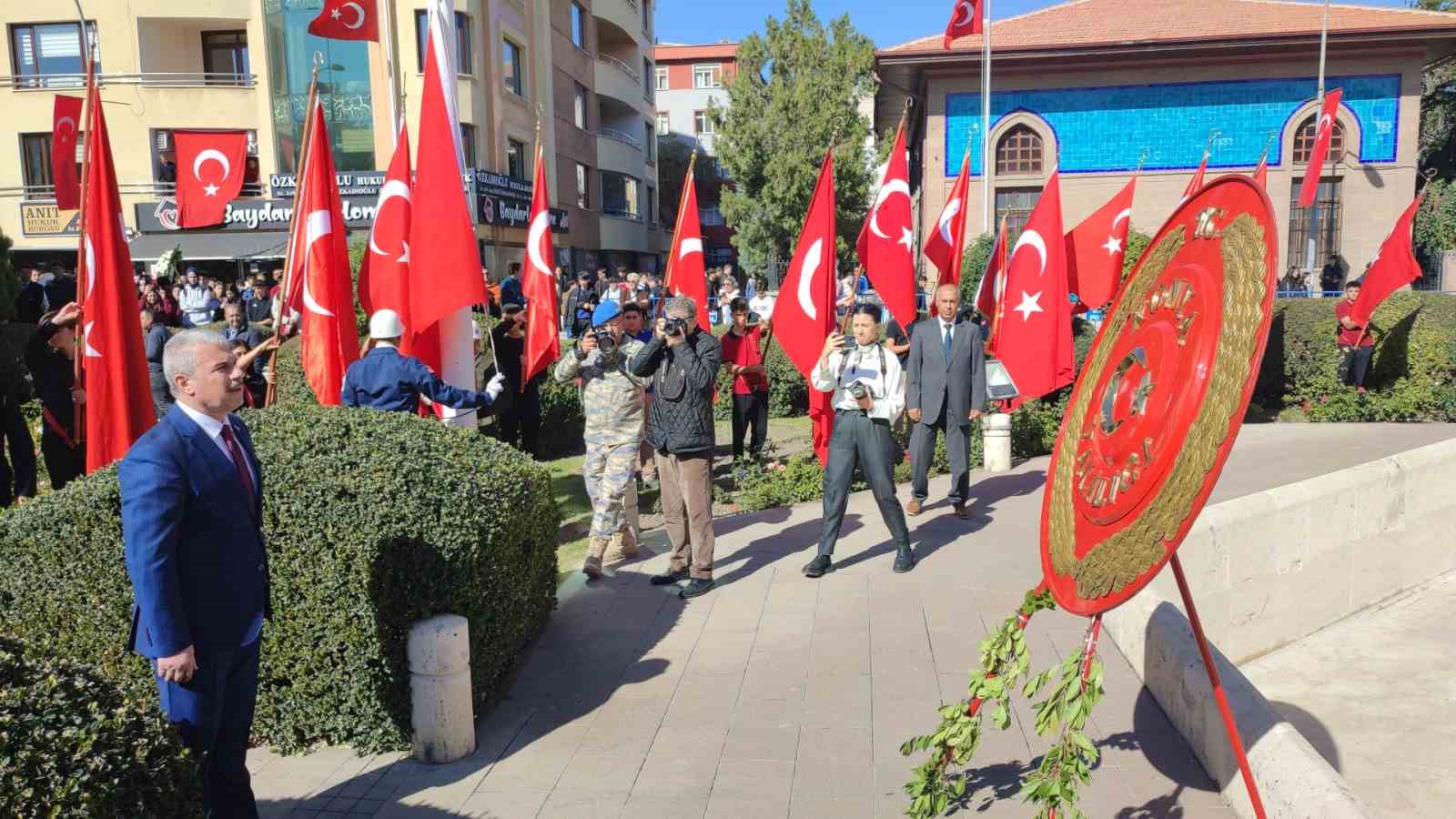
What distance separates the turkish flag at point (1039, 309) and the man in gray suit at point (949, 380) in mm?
1595

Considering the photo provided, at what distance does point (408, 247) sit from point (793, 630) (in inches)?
150

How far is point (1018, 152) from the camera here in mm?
28234

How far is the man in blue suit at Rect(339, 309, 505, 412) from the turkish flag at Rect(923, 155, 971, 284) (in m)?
5.61

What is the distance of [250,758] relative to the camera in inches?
176

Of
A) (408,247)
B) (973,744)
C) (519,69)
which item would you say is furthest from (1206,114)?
(973,744)

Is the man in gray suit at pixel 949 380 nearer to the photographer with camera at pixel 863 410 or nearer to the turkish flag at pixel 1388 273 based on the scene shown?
the photographer with camera at pixel 863 410

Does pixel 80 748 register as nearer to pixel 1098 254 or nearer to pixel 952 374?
pixel 952 374

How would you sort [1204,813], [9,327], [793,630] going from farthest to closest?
1. [9,327]
2. [793,630]
3. [1204,813]

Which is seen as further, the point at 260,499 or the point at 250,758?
the point at 250,758

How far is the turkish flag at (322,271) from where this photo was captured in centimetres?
730

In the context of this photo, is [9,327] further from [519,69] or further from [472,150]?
[519,69]

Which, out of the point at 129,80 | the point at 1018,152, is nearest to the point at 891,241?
the point at 1018,152

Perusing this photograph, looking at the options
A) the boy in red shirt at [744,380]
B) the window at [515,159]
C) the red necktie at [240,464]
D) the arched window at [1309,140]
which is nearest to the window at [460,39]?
the window at [515,159]

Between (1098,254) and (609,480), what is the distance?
7207 mm
